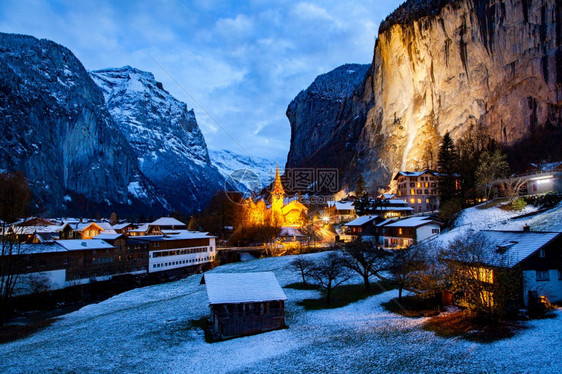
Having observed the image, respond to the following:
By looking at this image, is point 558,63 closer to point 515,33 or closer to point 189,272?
point 515,33

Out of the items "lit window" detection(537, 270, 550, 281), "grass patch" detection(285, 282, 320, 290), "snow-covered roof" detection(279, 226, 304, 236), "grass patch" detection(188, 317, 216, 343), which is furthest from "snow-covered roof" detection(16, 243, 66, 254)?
"lit window" detection(537, 270, 550, 281)

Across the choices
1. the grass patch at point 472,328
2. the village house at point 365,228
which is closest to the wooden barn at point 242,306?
the grass patch at point 472,328

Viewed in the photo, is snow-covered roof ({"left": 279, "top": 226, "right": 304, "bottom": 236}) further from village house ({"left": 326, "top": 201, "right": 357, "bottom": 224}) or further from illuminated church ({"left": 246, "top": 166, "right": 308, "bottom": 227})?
village house ({"left": 326, "top": 201, "right": 357, "bottom": 224})

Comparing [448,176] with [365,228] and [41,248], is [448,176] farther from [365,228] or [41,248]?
[41,248]

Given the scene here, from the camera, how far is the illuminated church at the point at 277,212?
90.1 meters

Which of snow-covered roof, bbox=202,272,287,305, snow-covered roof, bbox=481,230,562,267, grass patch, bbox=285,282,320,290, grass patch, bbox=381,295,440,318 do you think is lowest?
grass patch, bbox=285,282,320,290

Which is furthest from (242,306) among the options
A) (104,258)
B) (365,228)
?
(365,228)

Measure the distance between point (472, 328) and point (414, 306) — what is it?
22.3ft

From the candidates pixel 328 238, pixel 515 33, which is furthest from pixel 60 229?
pixel 515 33

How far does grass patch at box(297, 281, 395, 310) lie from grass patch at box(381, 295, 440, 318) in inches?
141

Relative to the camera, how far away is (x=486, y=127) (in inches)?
3452

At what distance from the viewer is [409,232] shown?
5112 centimetres

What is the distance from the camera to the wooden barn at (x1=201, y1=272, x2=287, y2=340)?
23547mm

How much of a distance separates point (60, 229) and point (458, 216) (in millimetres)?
83233
